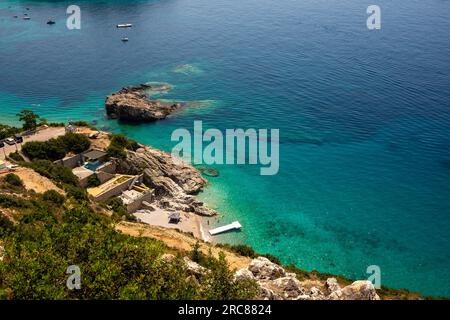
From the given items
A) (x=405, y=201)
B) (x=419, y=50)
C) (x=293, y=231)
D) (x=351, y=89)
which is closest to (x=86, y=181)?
(x=293, y=231)

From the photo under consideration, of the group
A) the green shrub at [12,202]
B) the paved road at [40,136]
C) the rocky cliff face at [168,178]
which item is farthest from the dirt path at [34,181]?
the rocky cliff face at [168,178]

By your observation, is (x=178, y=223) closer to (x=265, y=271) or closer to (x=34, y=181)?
(x=34, y=181)

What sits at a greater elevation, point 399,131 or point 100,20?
point 100,20

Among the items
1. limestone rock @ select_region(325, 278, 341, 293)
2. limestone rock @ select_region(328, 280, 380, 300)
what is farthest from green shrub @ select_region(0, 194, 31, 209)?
limestone rock @ select_region(328, 280, 380, 300)

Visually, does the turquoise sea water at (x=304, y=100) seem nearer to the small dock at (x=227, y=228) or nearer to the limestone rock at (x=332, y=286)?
the small dock at (x=227, y=228)

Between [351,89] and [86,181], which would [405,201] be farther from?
[86,181]

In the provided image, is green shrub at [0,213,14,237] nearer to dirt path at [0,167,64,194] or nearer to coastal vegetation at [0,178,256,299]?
coastal vegetation at [0,178,256,299]
